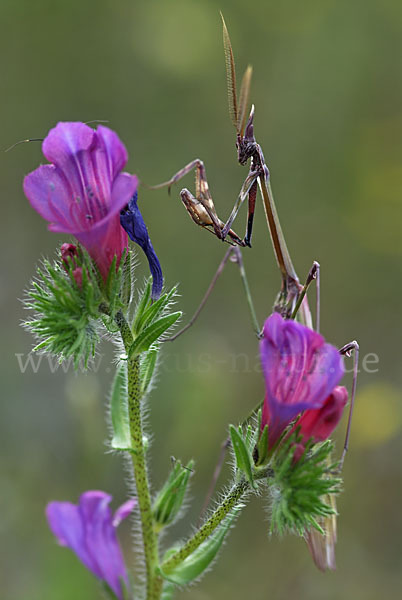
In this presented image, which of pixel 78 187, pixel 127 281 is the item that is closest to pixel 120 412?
pixel 127 281

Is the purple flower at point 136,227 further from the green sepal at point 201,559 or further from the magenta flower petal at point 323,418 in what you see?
the green sepal at point 201,559

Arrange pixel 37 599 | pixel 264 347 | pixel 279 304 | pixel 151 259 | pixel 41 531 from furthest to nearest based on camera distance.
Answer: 1. pixel 41 531
2. pixel 37 599
3. pixel 279 304
4. pixel 151 259
5. pixel 264 347

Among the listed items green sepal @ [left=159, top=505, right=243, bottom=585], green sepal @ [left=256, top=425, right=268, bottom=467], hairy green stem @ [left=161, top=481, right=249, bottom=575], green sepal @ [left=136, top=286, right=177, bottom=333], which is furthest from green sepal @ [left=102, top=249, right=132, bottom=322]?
green sepal @ [left=159, top=505, right=243, bottom=585]

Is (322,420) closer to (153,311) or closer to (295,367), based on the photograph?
(295,367)

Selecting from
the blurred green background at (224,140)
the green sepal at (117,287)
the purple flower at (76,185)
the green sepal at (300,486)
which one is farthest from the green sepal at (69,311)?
the blurred green background at (224,140)

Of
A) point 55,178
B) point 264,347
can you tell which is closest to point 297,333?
point 264,347

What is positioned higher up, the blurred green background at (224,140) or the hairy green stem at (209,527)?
the blurred green background at (224,140)

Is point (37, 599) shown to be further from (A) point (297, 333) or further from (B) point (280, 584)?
(A) point (297, 333)
